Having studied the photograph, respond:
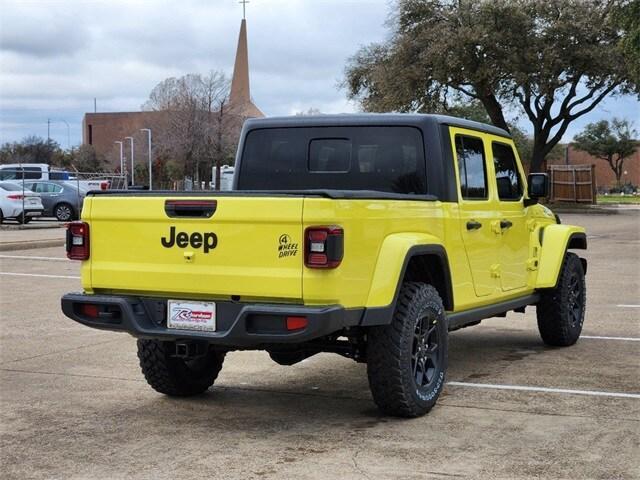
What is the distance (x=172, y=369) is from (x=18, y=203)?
24.6m

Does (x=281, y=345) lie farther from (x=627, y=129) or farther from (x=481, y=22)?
(x=627, y=129)

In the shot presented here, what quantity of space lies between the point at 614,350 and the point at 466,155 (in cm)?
275

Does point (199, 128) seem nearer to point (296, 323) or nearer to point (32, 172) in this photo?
point (32, 172)

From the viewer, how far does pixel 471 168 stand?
24.5ft

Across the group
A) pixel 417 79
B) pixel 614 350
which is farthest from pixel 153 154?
pixel 614 350

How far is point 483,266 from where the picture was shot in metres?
7.43

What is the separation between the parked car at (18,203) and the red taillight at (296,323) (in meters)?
25.5

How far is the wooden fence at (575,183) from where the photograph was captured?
2002 inches

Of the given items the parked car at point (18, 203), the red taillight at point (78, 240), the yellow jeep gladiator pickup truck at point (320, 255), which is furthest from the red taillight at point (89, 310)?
the parked car at point (18, 203)

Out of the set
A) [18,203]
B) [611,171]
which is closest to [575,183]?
[18,203]

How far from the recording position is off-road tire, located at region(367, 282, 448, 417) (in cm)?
607

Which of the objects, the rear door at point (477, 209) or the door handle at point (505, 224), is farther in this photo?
the door handle at point (505, 224)

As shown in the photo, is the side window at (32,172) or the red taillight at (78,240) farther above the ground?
the side window at (32,172)

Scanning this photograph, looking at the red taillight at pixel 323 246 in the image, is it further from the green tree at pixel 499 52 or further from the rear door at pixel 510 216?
the green tree at pixel 499 52
